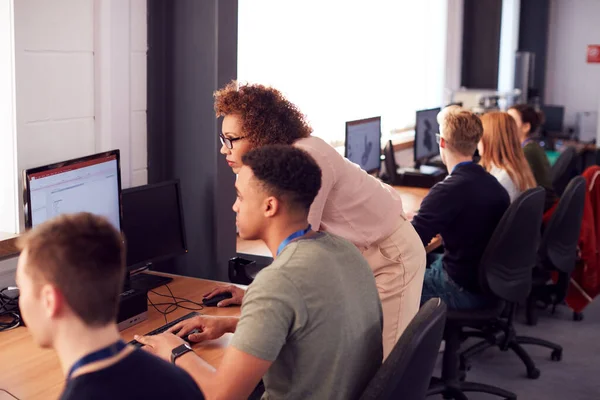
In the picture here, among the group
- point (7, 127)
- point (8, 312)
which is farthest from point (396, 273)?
point (7, 127)

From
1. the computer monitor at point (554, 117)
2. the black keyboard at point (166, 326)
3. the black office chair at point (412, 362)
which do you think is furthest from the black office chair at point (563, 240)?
the computer monitor at point (554, 117)

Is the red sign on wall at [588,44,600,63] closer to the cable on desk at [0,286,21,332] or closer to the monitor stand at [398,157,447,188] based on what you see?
the monitor stand at [398,157,447,188]

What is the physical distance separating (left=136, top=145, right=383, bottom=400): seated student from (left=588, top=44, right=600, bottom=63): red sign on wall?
7.29 meters

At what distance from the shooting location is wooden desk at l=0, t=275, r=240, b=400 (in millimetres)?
1965

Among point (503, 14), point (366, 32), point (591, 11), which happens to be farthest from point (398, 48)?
point (591, 11)

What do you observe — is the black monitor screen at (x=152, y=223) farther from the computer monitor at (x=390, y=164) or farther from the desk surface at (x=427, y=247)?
the computer monitor at (x=390, y=164)

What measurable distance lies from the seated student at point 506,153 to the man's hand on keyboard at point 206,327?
2126 millimetres

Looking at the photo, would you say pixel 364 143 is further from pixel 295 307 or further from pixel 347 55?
pixel 295 307

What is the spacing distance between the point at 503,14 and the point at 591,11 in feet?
3.30

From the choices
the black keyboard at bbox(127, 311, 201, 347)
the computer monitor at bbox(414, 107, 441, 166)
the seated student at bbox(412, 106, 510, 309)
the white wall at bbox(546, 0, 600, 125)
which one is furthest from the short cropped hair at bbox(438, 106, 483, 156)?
the white wall at bbox(546, 0, 600, 125)

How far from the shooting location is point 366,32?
5.78m

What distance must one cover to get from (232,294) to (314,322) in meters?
1.05

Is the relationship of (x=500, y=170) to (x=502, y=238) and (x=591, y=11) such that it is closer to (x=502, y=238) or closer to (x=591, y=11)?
(x=502, y=238)

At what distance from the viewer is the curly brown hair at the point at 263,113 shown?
7.75 feet
